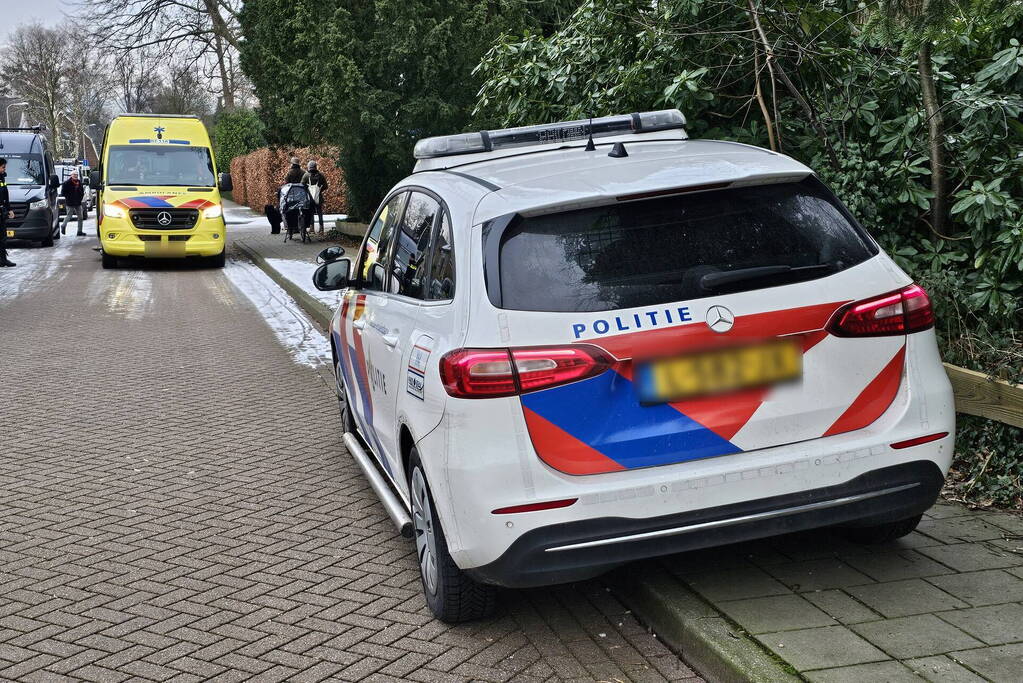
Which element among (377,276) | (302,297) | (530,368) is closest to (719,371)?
(530,368)

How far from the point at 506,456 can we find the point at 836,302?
3.94ft

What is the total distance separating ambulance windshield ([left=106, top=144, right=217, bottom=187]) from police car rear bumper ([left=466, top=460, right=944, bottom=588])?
59.8 feet

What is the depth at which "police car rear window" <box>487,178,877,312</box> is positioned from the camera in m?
3.70

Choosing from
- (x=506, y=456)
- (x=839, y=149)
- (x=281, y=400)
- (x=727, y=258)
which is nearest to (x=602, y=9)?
(x=839, y=149)

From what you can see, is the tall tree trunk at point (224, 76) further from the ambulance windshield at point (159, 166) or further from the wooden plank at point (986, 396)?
the wooden plank at point (986, 396)

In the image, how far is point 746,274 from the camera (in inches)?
147

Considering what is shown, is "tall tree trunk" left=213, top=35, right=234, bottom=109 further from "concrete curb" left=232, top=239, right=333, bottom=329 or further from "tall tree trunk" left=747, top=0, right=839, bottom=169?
"tall tree trunk" left=747, top=0, right=839, bottom=169

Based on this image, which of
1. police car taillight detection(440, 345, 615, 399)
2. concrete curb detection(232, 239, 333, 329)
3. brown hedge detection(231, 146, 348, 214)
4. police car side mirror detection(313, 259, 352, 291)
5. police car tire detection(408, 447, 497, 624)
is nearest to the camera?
police car taillight detection(440, 345, 615, 399)

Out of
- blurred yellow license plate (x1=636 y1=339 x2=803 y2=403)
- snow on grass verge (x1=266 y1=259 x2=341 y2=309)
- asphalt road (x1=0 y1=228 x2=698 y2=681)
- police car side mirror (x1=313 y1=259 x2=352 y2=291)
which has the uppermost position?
police car side mirror (x1=313 y1=259 x2=352 y2=291)

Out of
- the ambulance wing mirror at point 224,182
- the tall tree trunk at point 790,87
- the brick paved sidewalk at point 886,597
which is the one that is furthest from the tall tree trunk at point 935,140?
the ambulance wing mirror at point 224,182

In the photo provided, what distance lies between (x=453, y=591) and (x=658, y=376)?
112cm

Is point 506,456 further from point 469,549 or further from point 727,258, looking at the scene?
point 727,258

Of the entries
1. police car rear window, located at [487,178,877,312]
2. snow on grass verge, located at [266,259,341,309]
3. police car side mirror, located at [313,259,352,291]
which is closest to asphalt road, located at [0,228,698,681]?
police car side mirror, located at [313,259,352,291]

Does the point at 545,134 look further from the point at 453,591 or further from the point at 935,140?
the point at 935,140
